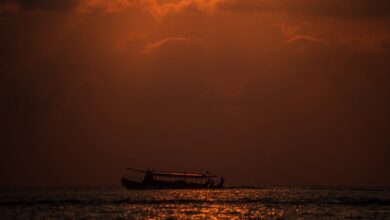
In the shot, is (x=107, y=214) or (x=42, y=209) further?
(x=42, y=209)

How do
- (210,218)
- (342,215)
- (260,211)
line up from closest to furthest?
(210,218) → (342,215) → (260,211)

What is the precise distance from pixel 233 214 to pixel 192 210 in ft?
32.0

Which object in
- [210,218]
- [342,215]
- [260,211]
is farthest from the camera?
[260,211]

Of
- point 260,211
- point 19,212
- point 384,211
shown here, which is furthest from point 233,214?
point 19,212

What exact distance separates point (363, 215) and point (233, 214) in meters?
17.8

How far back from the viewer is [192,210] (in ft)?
352

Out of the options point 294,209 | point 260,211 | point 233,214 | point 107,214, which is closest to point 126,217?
point 107,214

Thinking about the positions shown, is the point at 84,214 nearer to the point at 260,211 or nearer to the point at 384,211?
the point at 260,211

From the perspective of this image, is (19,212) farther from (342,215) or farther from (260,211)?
(342,215)

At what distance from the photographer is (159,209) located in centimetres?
10862

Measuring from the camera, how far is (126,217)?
92.2 metres

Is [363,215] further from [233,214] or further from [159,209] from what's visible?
[159,209]

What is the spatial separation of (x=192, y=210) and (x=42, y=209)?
2295 centimetres

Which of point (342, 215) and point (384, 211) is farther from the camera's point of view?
point (384, 211)
